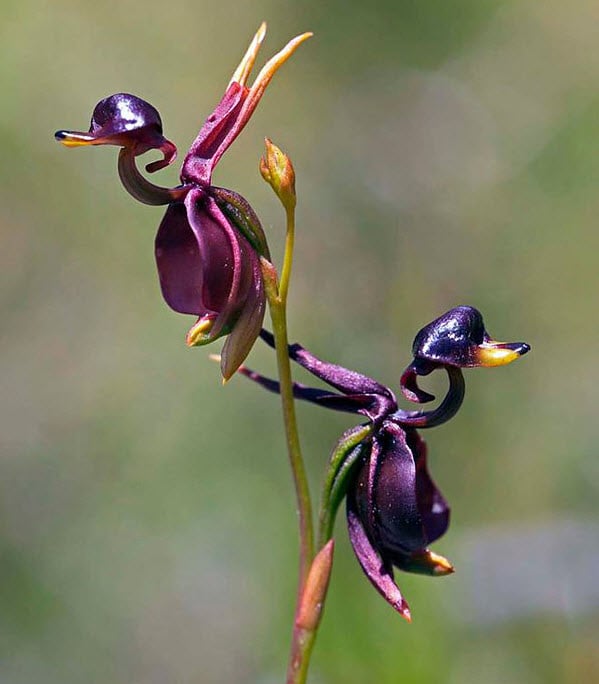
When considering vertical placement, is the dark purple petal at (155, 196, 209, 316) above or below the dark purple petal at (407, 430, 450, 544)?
above

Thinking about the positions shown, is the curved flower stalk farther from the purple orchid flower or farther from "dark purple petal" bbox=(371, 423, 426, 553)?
the purple orchid flower

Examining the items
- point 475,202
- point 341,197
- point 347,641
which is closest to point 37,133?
point 341,197

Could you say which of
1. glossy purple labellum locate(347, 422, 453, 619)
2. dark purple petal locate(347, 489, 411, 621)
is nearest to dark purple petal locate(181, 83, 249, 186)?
glossy purple labellum locate(347, 422, 453, 619)

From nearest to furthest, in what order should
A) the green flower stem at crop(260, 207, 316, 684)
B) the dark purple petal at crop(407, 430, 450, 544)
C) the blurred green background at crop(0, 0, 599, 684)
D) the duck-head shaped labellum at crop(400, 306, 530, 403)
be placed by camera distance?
the duck-head shaped labellum at crop(400, 306, 530, 403)
the green flower stem at crop(260, 207, 316, 684)
the dark purple petal at crop(407, 430, 450, 544)
the blurred green background at crop(0, 0, 599, 684)

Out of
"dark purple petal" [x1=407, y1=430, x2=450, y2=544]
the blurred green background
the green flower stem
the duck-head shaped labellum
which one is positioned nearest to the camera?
the duck-head shaped labellum

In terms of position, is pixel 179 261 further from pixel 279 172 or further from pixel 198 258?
pixel 279 172

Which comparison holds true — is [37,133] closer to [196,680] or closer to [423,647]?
[196,680]

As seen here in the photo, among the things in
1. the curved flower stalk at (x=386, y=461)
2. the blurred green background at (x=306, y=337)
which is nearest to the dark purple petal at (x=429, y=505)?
the curved flower stalk at (x=386, y=461)

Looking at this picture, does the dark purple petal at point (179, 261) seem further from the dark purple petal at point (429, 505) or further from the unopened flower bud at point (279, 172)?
the dark purple petal at point (429, 505)
